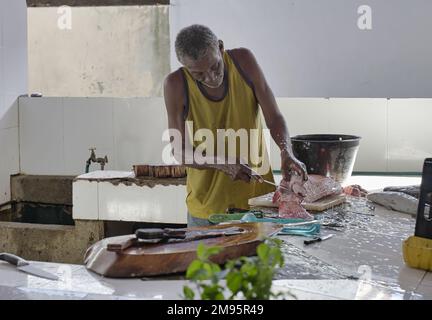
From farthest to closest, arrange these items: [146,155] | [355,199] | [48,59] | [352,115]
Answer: [48,59] < [146,155] < [352,115] < [355,199]

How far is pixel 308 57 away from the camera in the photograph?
4988mm

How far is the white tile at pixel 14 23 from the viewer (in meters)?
5.45

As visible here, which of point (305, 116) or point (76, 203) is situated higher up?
Result: point (305, 116)

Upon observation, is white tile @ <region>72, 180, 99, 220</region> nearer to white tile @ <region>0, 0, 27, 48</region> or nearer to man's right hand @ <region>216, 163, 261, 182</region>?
white tile @ <region>0, 0, 27, 48</region>

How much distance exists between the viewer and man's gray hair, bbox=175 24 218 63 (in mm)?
2828

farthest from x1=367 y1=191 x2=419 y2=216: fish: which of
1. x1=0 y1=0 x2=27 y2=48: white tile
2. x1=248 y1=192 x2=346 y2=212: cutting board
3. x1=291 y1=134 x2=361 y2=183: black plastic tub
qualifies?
x1=0 y1=0 x2=27 y2=48: white tile

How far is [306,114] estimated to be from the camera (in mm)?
4930

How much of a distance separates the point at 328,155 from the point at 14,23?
11.7 feet

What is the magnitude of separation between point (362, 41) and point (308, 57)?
1.44ft

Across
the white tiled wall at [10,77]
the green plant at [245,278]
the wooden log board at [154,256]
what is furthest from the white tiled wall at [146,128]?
the green plant at [245,278]

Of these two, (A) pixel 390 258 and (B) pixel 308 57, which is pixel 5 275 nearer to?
(A) pixel 390 258

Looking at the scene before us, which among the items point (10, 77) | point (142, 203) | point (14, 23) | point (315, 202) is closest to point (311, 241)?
point (315, 202)

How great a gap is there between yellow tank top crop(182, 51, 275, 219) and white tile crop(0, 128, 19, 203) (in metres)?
2.88

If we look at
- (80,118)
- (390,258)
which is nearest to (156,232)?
(390,258)
